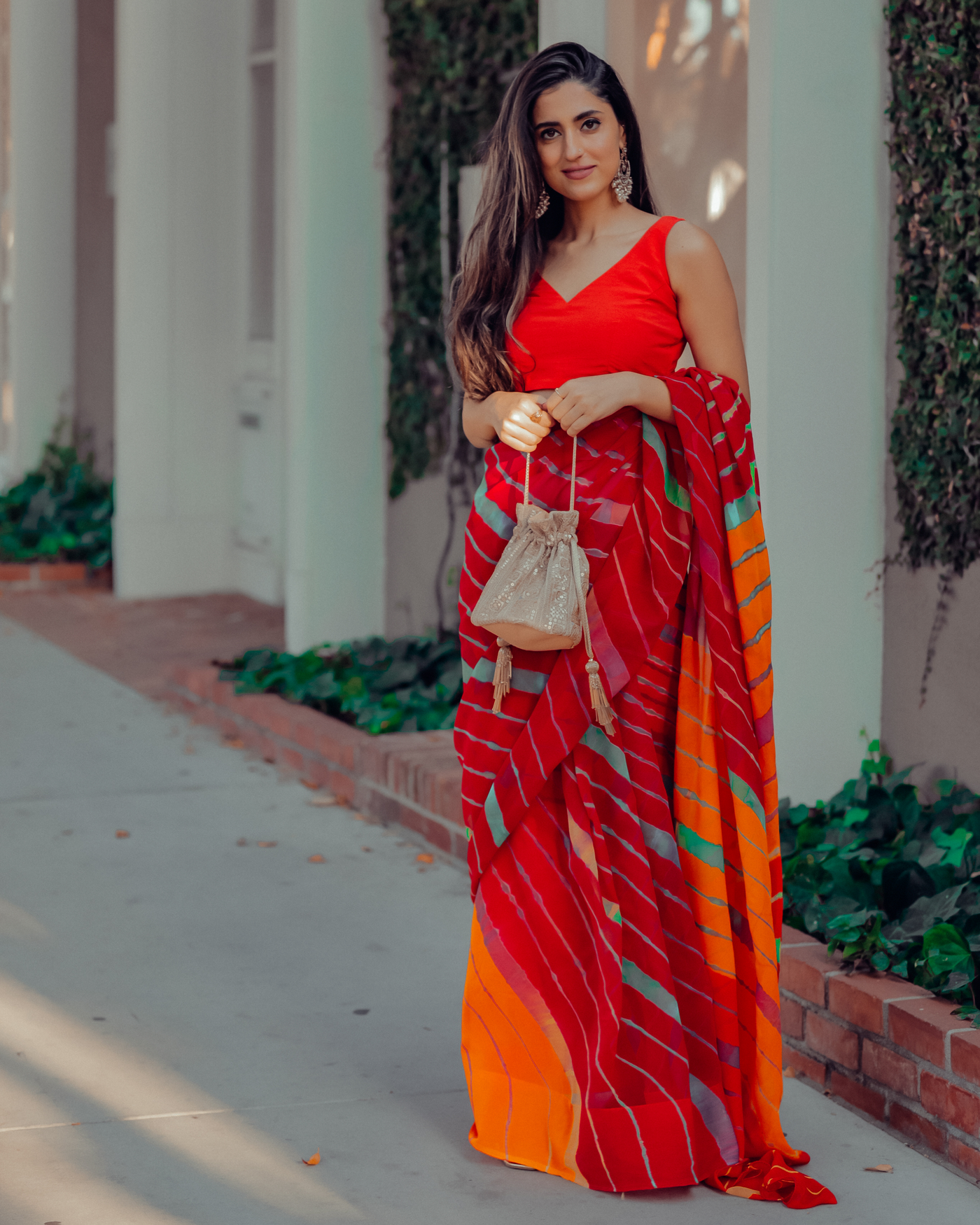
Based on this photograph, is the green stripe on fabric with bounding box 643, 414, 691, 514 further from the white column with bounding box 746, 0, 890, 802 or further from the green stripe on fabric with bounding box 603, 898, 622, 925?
the white column with bounding box 746, 0, 890, 802

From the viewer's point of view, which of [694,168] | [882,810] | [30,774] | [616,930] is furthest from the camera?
[30,774]

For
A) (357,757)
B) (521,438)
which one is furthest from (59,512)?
(521,438)

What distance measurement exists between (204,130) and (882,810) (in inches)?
255

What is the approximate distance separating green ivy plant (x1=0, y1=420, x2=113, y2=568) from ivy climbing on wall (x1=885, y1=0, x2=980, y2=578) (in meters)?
6.35

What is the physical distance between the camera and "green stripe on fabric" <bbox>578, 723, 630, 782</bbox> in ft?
9.02

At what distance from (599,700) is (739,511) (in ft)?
1.22

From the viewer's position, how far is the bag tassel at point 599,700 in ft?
8.82

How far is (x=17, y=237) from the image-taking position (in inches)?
433

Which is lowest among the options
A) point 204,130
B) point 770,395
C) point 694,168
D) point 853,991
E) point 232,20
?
point 853,991

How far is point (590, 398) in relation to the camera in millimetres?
2672

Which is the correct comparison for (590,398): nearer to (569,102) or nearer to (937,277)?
(569,102)

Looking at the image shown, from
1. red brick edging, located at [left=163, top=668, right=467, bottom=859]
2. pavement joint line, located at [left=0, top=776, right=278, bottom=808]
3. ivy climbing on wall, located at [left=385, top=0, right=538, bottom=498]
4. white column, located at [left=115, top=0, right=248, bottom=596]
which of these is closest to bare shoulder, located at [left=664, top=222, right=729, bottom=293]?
red brick edging, located at [left=163, top=668, right=467, bottom=859]

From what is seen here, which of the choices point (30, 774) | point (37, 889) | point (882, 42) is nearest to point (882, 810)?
point (882, 42)

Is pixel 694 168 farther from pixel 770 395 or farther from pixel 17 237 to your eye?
pixel 17 237
